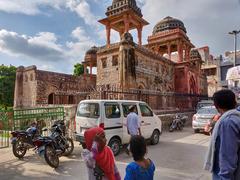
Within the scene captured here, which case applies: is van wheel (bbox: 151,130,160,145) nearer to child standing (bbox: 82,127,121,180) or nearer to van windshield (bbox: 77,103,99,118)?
van windshield (bbox: 77,103,99,118)

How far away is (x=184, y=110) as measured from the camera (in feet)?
63.6

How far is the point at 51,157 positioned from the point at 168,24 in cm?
3004

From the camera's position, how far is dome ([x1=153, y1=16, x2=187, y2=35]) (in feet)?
106

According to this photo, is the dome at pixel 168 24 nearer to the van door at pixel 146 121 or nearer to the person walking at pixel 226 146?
the van door at pixel 146 121

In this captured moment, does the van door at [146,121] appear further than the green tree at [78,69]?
No

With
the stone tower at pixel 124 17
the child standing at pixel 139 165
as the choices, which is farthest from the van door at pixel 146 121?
the stone tower at pixel 124 17

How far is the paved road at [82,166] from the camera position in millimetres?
5723

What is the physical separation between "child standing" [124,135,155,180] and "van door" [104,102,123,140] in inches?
191

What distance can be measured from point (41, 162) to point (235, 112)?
6209 millimetres

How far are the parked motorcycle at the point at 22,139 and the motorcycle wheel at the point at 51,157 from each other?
37.7 inches

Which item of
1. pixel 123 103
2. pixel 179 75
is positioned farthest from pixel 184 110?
pixel 123 103

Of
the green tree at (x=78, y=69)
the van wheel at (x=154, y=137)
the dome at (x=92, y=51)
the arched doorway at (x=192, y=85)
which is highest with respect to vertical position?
the dome at (x=92, y=51)

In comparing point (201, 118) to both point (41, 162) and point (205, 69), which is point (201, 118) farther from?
point (205, 69)

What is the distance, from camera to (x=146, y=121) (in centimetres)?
944
